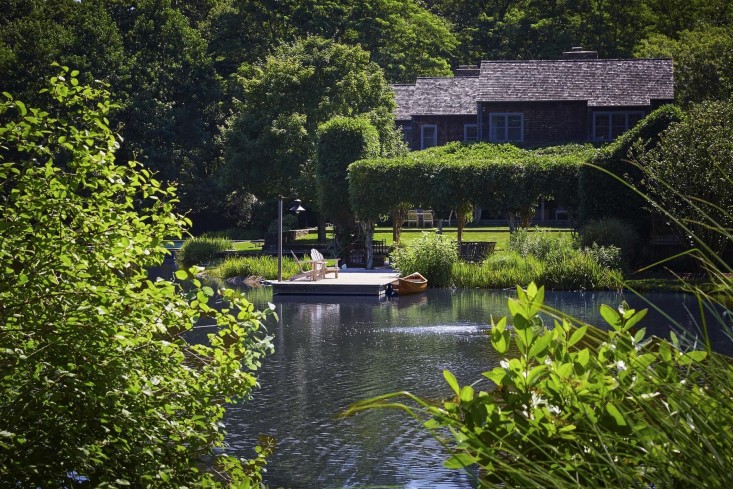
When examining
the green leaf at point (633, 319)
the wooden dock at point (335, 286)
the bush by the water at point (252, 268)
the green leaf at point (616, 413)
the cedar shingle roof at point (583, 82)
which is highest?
the cedar shingle roof at point (583, 82)

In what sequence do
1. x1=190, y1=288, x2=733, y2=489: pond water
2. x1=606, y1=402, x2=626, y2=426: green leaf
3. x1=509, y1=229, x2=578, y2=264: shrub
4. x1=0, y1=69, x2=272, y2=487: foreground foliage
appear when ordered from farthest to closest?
x1=509, y1=229, x2=578, y2=264: shrub
x1=190, y1=288, x2=733, y2=489: pond water
x1=0, y1=69, x2=272, y2=487: foreground foliage
x1=606, y1=402, x2=626, y2=426: green leaf

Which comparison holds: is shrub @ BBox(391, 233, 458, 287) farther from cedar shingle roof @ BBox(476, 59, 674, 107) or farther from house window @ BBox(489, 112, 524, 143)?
house window @ BBox(489, 112, 524, 143)

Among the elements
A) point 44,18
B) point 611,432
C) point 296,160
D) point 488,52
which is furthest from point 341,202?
point 611,432

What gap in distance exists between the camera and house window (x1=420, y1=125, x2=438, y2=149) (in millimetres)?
55562

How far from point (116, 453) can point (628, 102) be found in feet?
139

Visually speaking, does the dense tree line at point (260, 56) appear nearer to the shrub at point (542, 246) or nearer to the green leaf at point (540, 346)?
the shrub at point (542, 246)

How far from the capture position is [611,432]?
11.9 feet

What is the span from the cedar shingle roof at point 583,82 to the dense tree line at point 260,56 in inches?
134

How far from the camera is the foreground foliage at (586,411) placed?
10.4ft

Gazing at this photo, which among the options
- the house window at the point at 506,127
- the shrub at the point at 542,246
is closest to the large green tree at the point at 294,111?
the house window at the point at 506,127

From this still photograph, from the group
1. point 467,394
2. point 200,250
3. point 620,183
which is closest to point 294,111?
point 200,250

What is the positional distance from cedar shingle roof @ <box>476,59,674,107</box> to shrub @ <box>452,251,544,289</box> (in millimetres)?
14736

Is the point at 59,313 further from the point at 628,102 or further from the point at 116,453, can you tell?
the point at 628,102

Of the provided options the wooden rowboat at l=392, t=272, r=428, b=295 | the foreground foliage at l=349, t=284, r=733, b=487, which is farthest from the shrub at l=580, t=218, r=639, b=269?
the foreground foliage at l=349, t=284, r=733, b=487
